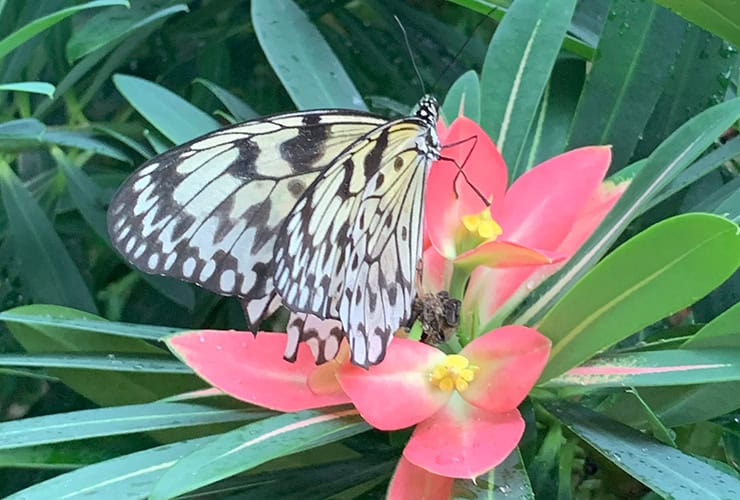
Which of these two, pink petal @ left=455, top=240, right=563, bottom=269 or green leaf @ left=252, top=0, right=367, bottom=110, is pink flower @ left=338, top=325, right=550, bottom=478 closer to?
pink petal @ left=455, top=240, right=563, bottom=269

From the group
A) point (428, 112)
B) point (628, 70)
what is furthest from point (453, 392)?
point (628, 70)

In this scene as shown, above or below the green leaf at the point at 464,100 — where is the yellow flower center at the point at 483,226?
below

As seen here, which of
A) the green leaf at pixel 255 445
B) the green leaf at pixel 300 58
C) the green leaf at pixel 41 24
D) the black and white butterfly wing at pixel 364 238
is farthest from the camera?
the green leaf at pixel 300 58

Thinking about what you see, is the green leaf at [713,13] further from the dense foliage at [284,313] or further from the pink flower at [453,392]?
the pink flower at [453,392]

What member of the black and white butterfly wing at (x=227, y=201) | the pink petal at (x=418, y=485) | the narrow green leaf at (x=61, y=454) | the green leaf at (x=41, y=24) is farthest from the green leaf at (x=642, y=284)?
the green leaf at (x=41, y=24)

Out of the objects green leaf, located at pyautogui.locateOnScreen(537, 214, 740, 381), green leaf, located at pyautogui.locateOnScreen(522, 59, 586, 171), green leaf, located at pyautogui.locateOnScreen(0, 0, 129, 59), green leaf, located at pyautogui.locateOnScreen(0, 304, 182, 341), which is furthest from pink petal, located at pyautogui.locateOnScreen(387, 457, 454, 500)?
green leaf, located at pyautogui.locateOnScreen(0, 0, 129, 59)

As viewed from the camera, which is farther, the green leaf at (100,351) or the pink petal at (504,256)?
the green leaf at (100,351)

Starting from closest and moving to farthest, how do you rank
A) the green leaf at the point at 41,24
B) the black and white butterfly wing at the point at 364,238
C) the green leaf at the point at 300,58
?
the black and white butterfly wing at the point at 364,238, the green leaf at the point at 41,24, the green leaf at the point at 300,58

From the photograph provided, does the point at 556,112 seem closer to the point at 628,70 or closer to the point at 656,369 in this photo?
the point at 628,70
